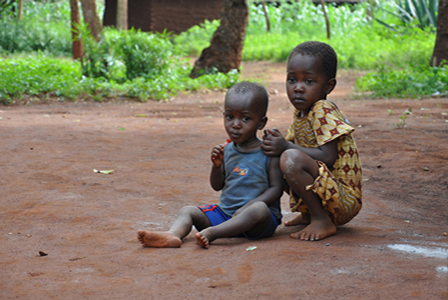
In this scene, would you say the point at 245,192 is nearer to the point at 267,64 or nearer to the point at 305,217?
the point at 305,217

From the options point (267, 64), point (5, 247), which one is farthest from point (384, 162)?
point (267, 64)

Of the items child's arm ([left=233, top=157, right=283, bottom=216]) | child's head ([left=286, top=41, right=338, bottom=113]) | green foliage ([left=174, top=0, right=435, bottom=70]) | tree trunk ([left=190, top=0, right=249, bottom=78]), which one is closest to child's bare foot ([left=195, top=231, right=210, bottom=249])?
child's arm ([left=233, top=157, right=283, bottom=216])

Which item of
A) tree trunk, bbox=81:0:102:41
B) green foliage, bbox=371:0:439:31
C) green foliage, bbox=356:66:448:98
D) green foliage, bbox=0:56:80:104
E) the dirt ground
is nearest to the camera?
the dirt ground

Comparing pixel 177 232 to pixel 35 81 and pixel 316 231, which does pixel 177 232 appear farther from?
pixel 35 81

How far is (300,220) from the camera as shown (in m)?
3.21

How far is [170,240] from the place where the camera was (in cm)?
267

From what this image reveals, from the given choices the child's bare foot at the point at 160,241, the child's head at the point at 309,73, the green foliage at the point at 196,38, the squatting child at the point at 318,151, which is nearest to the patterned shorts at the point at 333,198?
the squatting child at the point at 318,151

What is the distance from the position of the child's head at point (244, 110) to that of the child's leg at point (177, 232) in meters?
0.49

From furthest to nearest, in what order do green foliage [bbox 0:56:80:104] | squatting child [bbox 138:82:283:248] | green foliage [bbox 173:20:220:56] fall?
1. green foliage [bbox 173:20:220:56]
2. green foliage [bbox 0:56:80:104]
3. squatting child [bbox 138:82:283:248]

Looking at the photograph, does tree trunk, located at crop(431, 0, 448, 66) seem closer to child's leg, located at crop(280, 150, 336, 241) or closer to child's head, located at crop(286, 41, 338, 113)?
child's head, located at crop(286, 41, 338, 113)

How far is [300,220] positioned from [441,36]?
897 centimetres

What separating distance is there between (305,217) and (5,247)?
5.77ft

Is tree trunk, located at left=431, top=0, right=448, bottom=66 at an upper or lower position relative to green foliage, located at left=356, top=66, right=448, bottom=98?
upper

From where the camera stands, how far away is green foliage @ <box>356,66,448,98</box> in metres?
9.69
